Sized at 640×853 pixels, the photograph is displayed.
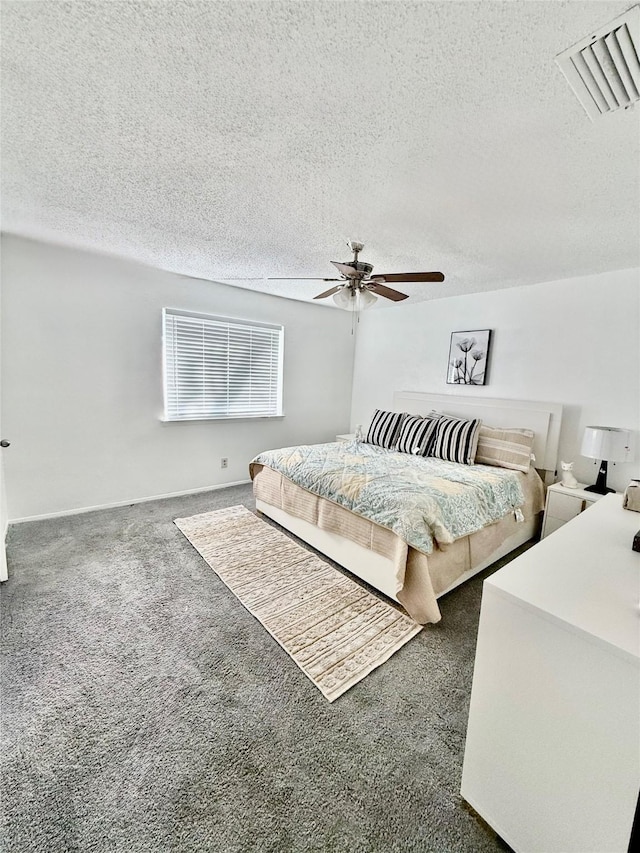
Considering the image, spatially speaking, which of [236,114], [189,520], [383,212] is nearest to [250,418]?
[189,520]

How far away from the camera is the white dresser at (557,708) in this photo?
0.84 metres

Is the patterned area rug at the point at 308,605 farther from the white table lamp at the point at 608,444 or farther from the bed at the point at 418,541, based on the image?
the white table lamp at the point at 608,444

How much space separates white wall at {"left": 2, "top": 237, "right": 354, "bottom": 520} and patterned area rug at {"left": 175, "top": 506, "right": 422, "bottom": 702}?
3.77 feet

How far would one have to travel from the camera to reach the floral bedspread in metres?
2.10

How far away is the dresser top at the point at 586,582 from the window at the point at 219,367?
3581 mm

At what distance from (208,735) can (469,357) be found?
3.90 metres

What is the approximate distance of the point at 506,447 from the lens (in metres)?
3.25

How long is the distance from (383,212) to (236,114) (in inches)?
41.6

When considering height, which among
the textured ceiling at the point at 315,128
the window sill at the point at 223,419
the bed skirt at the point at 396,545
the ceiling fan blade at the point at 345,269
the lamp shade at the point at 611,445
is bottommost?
the bed skirt at the point at 396,545

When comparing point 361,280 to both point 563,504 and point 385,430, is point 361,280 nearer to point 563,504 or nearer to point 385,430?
point 385,430

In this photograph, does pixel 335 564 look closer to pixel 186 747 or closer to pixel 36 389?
pixel 186 747

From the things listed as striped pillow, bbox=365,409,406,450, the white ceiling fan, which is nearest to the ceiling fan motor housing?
the white ceiling fan

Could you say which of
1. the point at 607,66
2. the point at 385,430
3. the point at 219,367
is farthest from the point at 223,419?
the point at 607,66

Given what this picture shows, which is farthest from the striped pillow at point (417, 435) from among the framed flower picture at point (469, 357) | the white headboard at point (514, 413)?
the framed flower picture at point (469, 357)
